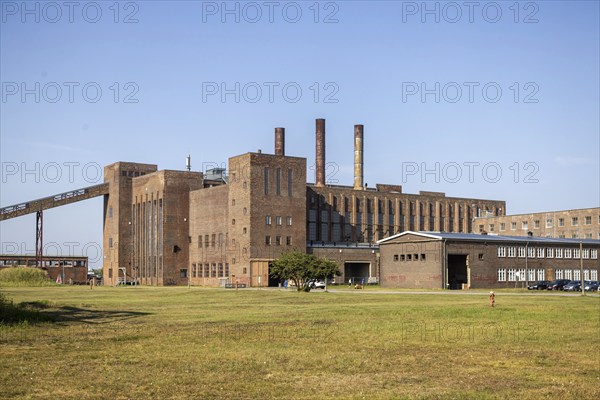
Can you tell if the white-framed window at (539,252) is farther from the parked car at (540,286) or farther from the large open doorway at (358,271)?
the large open doorway at (358,271)

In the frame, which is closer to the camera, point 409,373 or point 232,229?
point 409,373

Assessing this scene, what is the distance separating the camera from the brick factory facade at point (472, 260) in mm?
81500

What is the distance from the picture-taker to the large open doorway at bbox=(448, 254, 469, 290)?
83688 millimetres

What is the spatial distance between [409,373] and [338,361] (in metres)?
2.28

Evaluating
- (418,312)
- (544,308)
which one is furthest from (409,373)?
(544,308)

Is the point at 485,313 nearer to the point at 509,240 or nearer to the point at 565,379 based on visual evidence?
the point at 565,379

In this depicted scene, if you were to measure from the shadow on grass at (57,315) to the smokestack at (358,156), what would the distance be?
79.2 metres

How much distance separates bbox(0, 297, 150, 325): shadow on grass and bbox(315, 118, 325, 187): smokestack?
2940 inches

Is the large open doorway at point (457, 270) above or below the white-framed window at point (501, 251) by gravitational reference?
below

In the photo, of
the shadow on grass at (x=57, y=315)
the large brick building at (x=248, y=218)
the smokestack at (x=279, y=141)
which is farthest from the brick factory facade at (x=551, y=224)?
the shadow on grass at (x=57, y=315)

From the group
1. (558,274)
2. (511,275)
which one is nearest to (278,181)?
(511,275)

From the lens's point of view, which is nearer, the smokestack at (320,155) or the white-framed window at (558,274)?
the white-framed window at (558,274)

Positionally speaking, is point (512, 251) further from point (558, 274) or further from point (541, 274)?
point (558, 274)

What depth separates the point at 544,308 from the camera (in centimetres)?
3959
